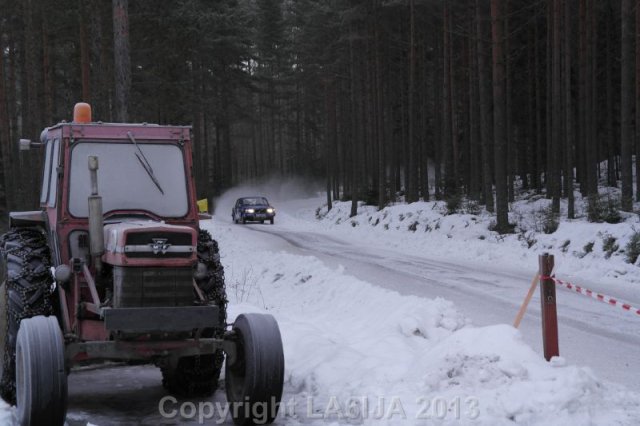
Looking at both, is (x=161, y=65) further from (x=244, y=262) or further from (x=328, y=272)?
(x=328, y=272)

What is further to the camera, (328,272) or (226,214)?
(226,214)

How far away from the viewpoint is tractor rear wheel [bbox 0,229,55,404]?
6.19 metres

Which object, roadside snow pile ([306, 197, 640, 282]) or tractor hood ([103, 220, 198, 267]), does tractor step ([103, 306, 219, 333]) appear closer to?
tractor hood ([103, 220, 198, 267])

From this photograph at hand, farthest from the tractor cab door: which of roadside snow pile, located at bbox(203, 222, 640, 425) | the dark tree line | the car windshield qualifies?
the car windshield

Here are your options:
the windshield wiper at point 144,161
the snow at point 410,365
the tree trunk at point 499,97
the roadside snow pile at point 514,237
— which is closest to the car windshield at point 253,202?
the roadside snow pile at point 514,237

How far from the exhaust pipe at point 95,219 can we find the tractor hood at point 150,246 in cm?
10

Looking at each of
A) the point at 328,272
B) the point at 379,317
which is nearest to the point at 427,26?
the point at 328,272

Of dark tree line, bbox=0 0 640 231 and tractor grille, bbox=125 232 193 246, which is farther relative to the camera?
dark tree line, bbox=0 0 640 231

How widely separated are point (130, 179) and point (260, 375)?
2.51 metres

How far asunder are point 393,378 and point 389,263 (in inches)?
428

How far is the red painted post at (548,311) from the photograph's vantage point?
22.2ft

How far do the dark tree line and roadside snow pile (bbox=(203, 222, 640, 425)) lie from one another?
36.0 feet

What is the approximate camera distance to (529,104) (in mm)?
37719

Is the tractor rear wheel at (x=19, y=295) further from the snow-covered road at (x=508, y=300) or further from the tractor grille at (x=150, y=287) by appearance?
the snow-covered road at (x=508, y=300)
